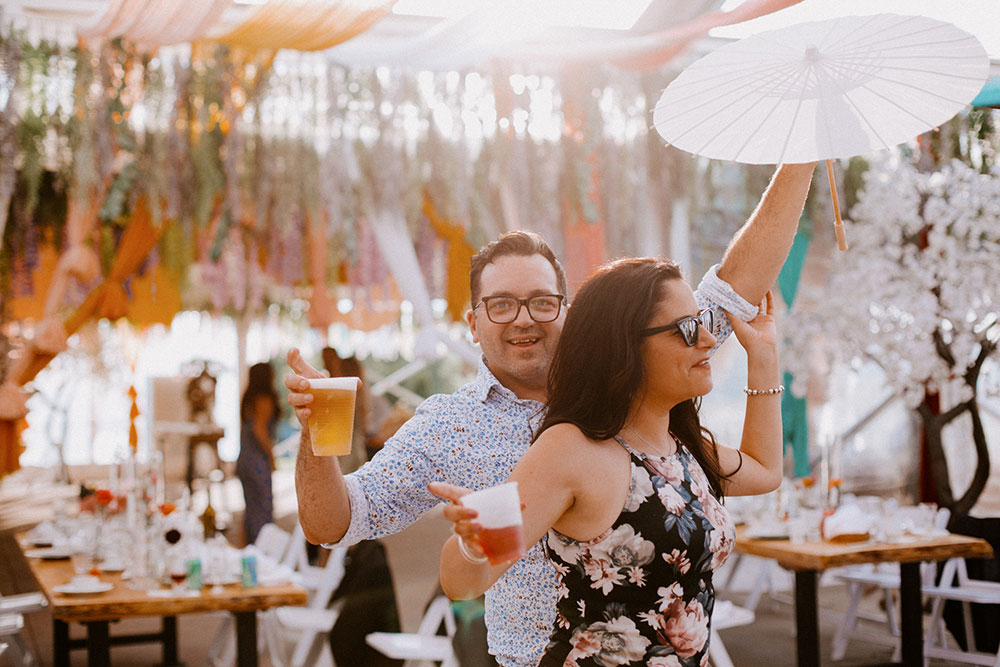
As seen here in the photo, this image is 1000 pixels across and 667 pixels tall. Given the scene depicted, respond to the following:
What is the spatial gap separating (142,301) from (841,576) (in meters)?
4.71

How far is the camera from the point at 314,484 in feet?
5.15

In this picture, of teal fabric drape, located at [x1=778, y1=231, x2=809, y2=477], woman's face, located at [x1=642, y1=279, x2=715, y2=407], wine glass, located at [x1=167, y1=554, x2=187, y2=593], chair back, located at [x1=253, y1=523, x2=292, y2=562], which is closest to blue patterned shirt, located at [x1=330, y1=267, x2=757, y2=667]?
woman's face, located at [x1=642, y1=279, x2=715, y2=407]

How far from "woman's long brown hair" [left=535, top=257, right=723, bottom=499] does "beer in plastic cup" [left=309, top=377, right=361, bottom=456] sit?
0.31 m

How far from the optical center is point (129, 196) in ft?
19.0

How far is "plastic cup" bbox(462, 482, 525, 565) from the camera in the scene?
4.15 feet

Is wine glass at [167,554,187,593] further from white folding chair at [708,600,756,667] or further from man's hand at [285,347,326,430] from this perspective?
man's hand at [285,347,326,430]

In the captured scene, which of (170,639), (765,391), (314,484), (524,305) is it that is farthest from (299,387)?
(170,639)

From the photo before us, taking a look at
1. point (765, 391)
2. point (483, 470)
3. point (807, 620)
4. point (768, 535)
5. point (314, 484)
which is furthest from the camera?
point (768, 535)

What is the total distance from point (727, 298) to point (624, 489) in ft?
1.64

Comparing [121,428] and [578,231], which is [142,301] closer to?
[578,231]

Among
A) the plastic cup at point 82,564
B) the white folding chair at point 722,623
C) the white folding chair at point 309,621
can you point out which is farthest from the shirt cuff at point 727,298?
the plastic cup at point 82,564

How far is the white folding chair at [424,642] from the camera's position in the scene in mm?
A: 3971

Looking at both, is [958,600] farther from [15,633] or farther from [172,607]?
[15,633]

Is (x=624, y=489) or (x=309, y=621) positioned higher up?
(x=624, y=489)
